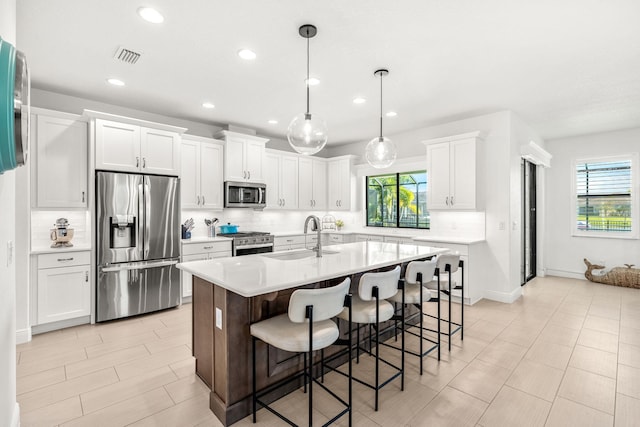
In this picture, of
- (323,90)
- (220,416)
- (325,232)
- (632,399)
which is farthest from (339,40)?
(325,232)

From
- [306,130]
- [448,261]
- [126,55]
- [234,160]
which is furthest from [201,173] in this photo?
[448,261]

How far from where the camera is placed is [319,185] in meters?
6.83

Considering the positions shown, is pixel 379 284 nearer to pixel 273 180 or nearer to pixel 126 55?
pixel 126 55

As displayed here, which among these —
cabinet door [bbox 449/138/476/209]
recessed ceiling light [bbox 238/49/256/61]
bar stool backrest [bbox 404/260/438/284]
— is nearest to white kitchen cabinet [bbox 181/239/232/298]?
recessed ceiling light [bbox 238/49/256/61]

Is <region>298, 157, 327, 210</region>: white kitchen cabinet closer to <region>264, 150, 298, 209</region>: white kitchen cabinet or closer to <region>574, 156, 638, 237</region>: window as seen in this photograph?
<region>264, 150, 298, 209</region>: white kitchen cabinet

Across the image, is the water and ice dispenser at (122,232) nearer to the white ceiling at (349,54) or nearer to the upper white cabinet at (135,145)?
the upper white cabinet at (135,145)

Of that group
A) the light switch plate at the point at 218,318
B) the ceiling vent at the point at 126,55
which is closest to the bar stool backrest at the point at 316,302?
the light switch plate at the point at 218,318

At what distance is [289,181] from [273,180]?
380mm

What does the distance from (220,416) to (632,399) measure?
2.94 m

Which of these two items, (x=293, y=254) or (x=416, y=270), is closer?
(x=416, y=270)

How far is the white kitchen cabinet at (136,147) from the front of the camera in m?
3.86

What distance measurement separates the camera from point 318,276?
7.07ft

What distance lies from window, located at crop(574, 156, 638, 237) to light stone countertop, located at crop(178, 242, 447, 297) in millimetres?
4816

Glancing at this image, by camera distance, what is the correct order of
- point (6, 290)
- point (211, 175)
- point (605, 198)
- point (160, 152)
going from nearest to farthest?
1. point (6, 290)
2. point (160, 152)
3. point (211, 175)
4. point (605, 198)
